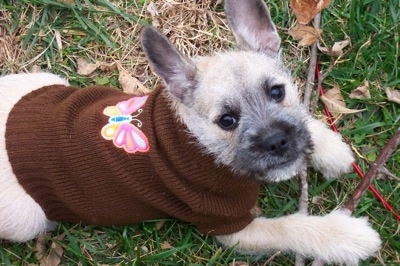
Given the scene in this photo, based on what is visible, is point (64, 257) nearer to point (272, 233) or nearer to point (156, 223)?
point (156, 223)

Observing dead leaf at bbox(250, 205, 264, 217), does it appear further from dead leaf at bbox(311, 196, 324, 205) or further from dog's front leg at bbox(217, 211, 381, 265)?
dead leaf at bbox(311, 196, 324, 205)

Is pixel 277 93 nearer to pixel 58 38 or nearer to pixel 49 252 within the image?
pixel 49 252

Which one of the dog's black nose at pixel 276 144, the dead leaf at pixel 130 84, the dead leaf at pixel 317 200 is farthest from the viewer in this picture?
the dead leaf at pixel 130 84

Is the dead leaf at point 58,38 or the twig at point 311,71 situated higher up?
the dead leaf at point 58,38

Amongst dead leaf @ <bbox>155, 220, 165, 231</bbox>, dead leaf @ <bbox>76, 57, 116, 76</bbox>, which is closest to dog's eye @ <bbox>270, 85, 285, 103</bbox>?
dead leaf @ <bbox>155, 220, 165, 231</bbox>

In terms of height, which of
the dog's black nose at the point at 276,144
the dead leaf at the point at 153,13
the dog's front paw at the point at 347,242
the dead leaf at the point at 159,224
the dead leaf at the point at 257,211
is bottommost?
the dead leaf at the point at 159,224

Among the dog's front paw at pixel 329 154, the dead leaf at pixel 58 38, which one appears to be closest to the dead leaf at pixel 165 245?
the dog's front paw at pixel 329 154

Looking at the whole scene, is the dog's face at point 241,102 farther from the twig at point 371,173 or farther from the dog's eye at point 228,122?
the twig at point 371,173

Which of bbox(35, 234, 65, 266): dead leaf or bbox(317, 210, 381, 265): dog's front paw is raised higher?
bbox(317, 210, 381, 265): dog's front paw
